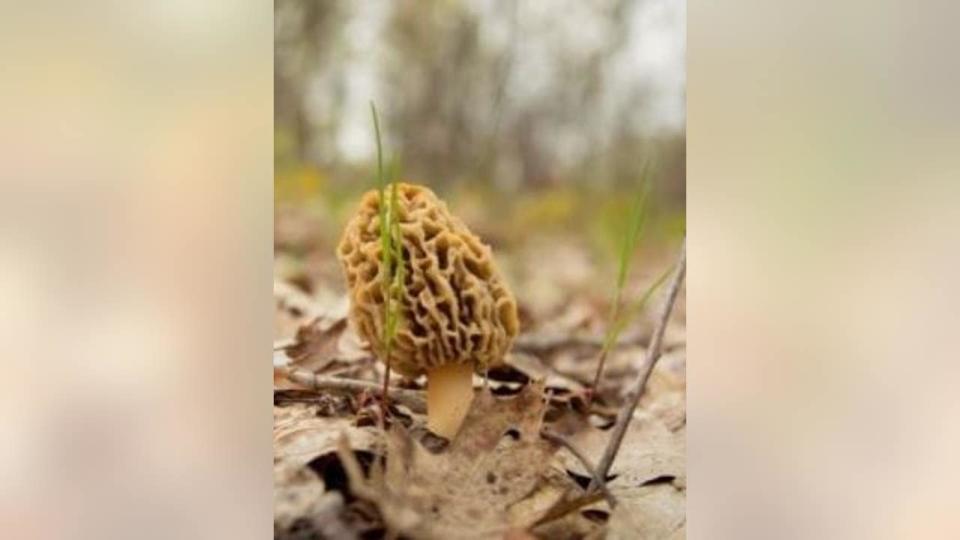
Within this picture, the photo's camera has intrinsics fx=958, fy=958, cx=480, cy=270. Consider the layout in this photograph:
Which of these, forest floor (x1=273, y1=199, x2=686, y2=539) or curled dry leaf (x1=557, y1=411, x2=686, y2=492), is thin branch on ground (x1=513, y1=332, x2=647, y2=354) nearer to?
forest floor (x1=273, y1=199, x2=686, y2=539)

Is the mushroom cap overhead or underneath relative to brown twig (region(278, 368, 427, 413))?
overhead

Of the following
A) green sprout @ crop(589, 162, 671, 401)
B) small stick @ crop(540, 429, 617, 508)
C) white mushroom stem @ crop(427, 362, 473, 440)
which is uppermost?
green sprout @ crop(589, 162, 671, 401)
